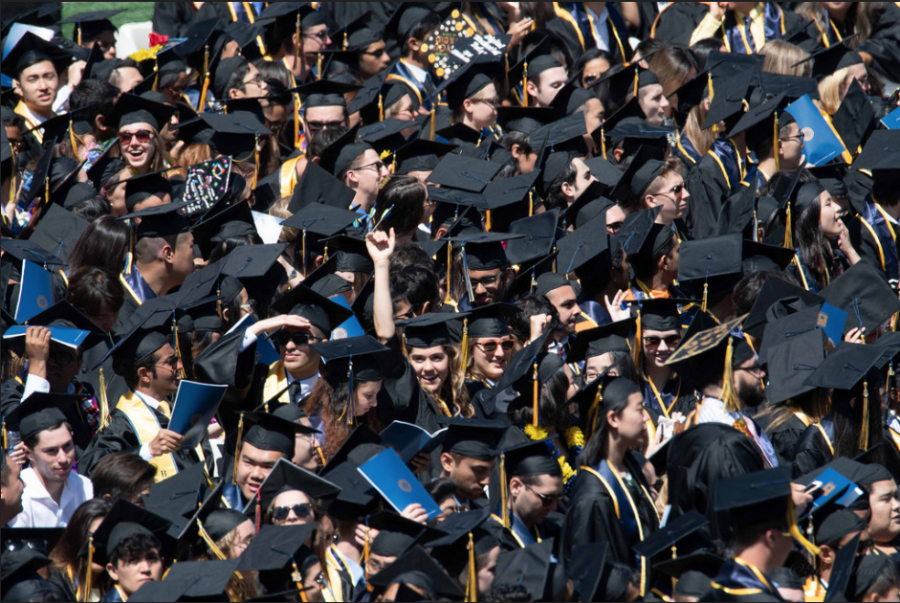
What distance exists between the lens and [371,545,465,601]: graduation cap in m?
4.20

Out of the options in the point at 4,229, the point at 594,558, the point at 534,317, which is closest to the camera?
the point at 594,558

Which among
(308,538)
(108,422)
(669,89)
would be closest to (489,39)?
(669,89)

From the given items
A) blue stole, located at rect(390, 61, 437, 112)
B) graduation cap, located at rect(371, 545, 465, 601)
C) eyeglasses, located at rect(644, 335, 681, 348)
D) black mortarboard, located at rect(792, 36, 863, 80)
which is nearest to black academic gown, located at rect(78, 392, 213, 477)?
graduation cap, located at rect(371, 545, 465, 601)

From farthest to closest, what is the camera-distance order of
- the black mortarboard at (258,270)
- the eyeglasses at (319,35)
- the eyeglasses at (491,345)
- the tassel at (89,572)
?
the eyeglasses at (319,35) < the black mortarboard at (258,270) < the eyeglasses at (491,345) < the tassel at (89,572)

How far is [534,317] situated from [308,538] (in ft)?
5.84

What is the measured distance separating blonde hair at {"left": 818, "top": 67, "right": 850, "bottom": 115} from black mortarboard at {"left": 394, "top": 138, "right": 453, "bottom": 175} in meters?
2.51

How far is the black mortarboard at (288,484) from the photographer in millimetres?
4656

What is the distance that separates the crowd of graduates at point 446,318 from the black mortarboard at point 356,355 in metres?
0.02

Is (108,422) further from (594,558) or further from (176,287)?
(594,558)

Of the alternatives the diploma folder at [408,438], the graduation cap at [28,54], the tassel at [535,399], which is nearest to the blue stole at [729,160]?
the tassel at [535,399]

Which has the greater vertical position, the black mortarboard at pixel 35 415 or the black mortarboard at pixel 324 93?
the black mortarboard at pixel 35 415

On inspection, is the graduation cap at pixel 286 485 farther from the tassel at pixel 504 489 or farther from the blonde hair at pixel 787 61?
the blonde hair at pixel 787 61

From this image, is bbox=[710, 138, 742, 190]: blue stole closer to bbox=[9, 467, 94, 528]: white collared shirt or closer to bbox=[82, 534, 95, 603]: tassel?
bbox=[9, 467, 94, 528]: white collared shirt

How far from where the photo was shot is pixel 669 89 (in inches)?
341
